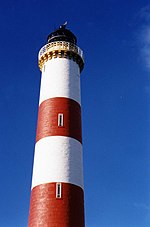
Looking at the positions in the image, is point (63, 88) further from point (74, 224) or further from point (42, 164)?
point (74, 224)

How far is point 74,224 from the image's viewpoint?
17797mm

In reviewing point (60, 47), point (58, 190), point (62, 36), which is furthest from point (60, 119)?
point (62, 36)

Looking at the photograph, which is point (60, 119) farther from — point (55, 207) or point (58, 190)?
point (55, 207)

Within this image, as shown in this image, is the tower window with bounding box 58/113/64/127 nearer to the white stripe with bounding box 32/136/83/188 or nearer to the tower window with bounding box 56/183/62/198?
the white stripe with bounding box 32/136/83/188

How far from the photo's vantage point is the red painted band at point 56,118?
66.0ft

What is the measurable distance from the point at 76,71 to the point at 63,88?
7.06ft

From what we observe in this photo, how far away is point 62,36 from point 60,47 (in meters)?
1.77

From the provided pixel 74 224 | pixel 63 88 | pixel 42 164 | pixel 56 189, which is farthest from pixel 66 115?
pixel 74 224

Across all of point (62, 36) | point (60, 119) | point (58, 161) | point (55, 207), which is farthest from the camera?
point (62, 36)

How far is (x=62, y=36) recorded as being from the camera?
966 inches

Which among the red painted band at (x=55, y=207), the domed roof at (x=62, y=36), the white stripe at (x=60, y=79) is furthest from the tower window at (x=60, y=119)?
the domed roof at (x=62, y=36)

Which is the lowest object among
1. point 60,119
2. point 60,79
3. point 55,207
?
point 55,207

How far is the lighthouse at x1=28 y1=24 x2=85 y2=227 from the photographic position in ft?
59.1

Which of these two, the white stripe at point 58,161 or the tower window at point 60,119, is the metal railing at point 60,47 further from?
the white stripe at point 58,161
